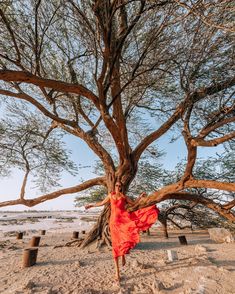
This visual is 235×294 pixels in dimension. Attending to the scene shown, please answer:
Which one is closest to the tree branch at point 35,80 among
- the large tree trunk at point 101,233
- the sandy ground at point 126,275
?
the sandy ground at point 126,275

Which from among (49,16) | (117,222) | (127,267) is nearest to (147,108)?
(49,16)

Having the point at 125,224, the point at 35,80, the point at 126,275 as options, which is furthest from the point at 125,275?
the point at 35,80

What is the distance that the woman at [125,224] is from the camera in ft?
14.0

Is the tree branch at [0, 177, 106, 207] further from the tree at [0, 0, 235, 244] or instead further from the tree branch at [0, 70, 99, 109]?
the tree branch at [0, 70, 99, 109]

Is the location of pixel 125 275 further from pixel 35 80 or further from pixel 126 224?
pixel 35 80

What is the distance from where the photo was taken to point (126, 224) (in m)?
4.52

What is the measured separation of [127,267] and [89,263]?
1008 mm

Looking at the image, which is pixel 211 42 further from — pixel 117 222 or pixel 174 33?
pixel 117 222

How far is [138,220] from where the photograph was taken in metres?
4.68

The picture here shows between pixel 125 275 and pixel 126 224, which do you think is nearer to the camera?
pixel 125 275

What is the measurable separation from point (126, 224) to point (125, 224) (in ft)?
0.07

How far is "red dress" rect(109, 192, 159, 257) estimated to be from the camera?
428cm

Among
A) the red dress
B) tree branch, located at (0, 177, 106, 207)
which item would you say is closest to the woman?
the red dress

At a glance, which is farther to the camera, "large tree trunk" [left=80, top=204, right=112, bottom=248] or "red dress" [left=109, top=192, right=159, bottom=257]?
"large tree trunk" [left=80, top=204, right=112, bottom=248]
